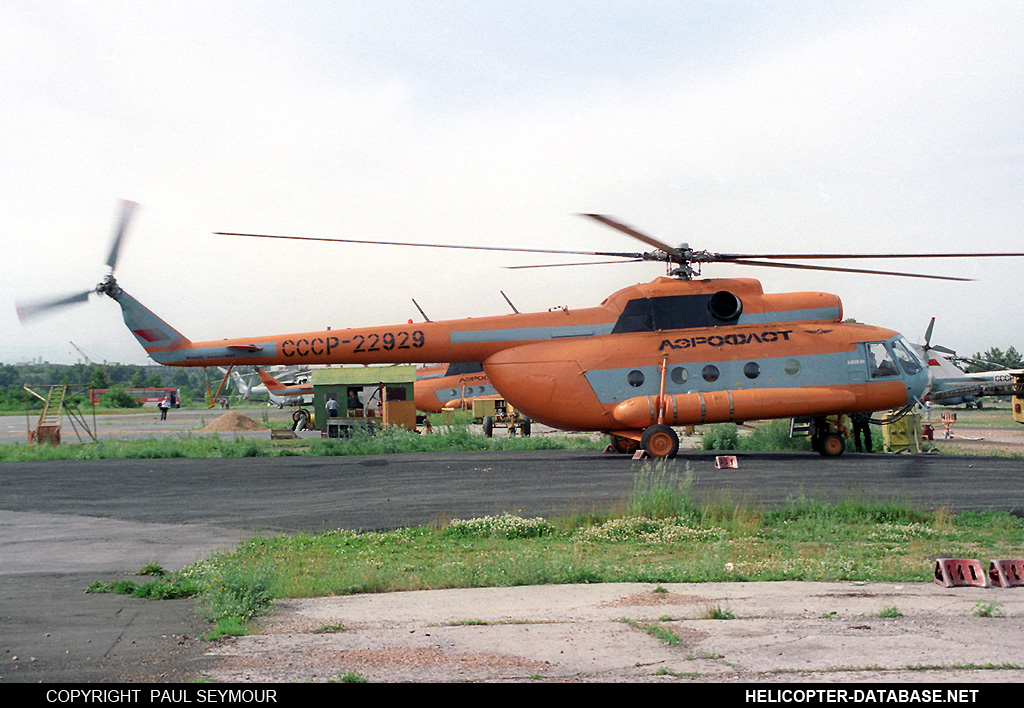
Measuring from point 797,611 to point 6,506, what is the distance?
13413 mm

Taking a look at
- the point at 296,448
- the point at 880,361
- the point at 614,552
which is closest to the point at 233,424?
the point at 296,448

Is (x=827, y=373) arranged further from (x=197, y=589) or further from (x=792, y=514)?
(x=197, y=589)

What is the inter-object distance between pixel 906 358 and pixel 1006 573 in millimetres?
14220

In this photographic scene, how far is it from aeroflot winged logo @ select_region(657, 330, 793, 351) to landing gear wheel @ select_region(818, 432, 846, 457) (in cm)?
272

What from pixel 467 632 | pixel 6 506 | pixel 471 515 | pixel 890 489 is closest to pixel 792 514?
pixel 890 489

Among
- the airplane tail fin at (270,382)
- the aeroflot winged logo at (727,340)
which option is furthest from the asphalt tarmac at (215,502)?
the airplane tail fin at (270,382)

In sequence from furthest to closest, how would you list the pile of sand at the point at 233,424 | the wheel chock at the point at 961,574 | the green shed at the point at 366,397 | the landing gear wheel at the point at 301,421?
the pile of sand at the point at 233,424
the landing gear wheel at the point at 301,421
the green shed at the point at 366,397
the wheel chock at the point at 961,574

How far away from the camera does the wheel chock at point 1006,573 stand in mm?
7941

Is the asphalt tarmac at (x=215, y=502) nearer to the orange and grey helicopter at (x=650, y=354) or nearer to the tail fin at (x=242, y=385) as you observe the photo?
the orange and grey helicopter at (x=650, y=354)

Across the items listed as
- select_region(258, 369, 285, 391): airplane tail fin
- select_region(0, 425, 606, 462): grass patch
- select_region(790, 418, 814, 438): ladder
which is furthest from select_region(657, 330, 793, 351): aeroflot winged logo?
select_region(258, 369, 285, 391): airplane tail fin

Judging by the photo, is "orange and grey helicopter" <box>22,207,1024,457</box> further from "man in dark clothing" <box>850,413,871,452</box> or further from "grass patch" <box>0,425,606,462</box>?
"grass patch" <box>0,425,606,462</box>

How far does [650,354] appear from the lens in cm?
2077

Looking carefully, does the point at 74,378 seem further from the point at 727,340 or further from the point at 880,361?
the point at 880,361

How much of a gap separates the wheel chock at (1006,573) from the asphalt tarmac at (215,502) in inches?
182
